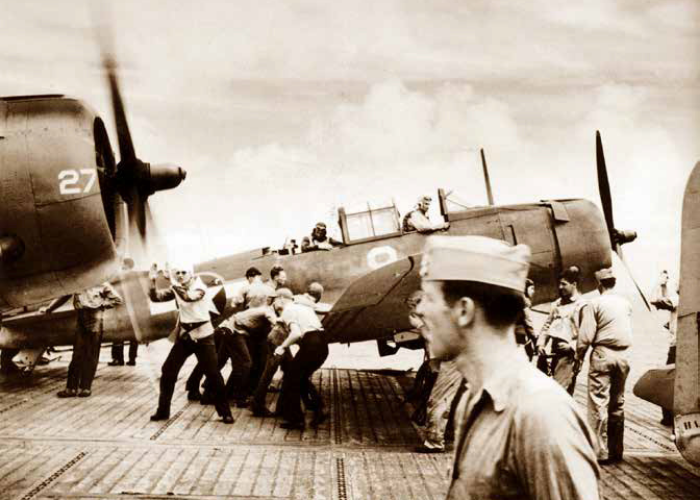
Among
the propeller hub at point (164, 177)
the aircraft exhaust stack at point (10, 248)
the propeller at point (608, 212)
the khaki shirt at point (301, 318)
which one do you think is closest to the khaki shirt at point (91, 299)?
the khaki shirt at point (301, 318)

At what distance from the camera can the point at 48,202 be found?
539 cm

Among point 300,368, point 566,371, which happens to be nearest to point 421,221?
point 300,368

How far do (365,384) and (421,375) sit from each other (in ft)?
9.63

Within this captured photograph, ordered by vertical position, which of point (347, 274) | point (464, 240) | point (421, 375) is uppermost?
point (464, 240)

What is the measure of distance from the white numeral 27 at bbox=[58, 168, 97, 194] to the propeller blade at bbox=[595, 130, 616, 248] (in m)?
9.03

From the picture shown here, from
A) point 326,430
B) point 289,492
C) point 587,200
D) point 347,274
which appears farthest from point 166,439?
point 587,200

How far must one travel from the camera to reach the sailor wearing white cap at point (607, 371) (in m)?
6.45

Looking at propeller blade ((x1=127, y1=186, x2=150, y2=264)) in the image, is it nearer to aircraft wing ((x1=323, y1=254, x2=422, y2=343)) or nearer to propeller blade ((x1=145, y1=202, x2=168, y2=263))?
propeller blade ((x1=145, y1=202, x2=168, y2=263))

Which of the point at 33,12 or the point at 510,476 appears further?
the point at 33,12

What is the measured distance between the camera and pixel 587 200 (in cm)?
1136

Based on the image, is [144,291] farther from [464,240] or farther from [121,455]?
[464,240]

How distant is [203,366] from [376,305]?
235 cm

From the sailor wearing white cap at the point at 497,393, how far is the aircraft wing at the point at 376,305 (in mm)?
5761

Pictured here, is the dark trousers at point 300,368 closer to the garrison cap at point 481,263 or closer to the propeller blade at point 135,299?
the propeller blade at point 135,299
